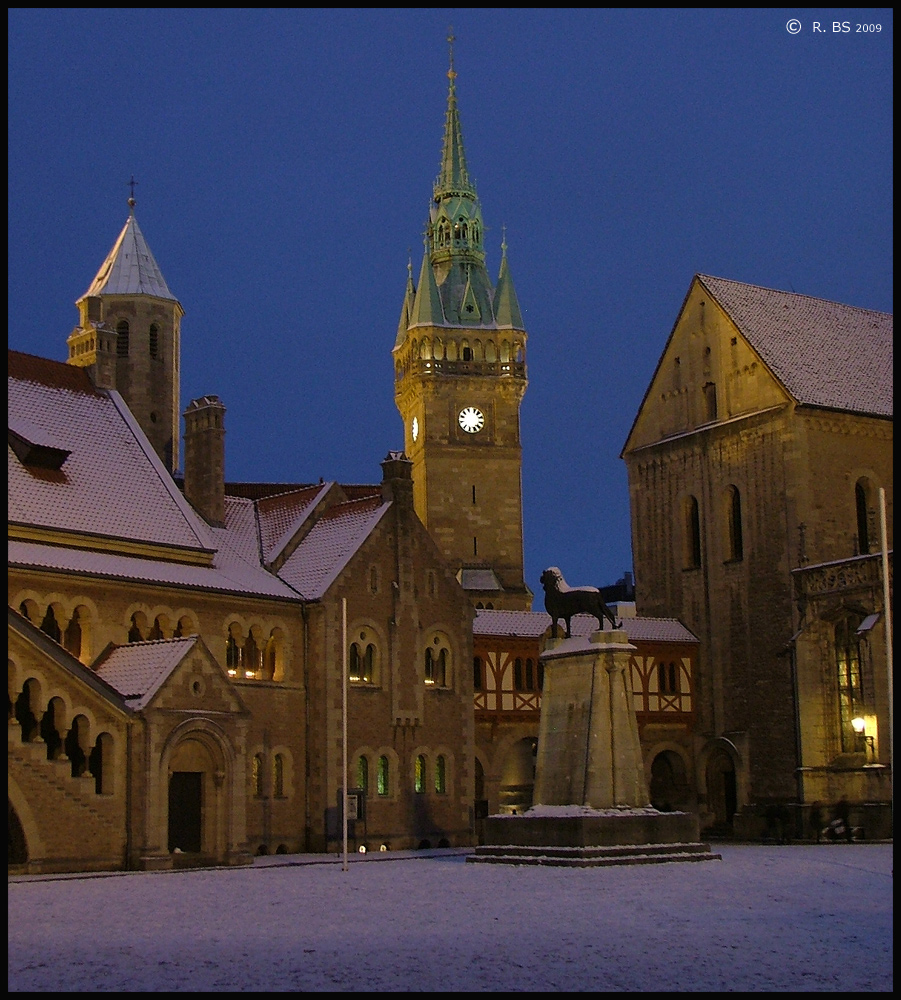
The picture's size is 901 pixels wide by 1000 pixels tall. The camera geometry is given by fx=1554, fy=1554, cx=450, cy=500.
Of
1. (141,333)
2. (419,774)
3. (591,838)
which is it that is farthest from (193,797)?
(141,333)

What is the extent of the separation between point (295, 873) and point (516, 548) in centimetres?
6567

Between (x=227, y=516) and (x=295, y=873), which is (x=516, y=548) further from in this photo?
(x=295, y=873)

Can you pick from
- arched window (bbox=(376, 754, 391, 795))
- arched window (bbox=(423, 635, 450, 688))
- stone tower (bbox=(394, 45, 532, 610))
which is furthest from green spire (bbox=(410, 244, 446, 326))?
arched window (bbox=(376, 754, 391, 795))

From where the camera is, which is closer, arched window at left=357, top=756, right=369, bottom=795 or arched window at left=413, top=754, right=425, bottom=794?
arched window at left=357, top=756, right=369, bottom=795

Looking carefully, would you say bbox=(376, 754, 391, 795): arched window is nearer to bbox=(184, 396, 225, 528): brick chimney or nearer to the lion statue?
bbox=(184, 396, 225, 528): brick chimney

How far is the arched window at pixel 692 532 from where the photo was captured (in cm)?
6631

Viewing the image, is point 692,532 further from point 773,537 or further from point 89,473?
point 89,473

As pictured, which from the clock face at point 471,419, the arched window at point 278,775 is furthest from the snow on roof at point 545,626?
the clock face at point 471,419

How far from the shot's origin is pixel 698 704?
6425 centimetres

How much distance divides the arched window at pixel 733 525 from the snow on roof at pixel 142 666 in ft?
91.1

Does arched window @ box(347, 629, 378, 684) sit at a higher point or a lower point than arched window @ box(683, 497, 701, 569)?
lower

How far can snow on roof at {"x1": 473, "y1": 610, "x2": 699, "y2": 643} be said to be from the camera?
60.7 metres

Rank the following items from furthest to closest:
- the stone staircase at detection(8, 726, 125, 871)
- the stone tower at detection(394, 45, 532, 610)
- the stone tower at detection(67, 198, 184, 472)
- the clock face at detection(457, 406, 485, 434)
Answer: the clock face at detection(457, 406, 485, 434)
the stone tower at detection(394, 45, 532, 610)
the stone tower at detection(67, 198, 184, 472)
the stone staircase at detection(8, 726, 125, 871)

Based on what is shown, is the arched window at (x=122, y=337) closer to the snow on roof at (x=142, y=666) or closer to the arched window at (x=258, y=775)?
the snow on roof at (x=142, y=666)
